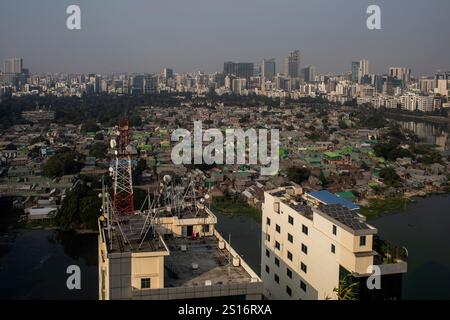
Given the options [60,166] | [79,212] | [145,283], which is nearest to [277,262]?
[145,283]

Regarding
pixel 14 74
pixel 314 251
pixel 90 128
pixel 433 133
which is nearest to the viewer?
pixel 314 251

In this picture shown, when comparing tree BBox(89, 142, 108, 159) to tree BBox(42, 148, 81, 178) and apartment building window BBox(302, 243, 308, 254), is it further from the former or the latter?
apartment building window BBox(302, 243, 308, 254)

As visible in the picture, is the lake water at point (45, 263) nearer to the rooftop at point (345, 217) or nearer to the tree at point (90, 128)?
the rooftop at point (345, 217)

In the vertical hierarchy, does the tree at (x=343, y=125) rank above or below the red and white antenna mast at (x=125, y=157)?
below

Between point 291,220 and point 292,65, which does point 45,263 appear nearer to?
point 291,220

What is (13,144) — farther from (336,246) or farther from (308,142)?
(336,246)

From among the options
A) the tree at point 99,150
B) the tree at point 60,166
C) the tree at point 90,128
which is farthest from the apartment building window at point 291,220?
the tree at point 90,128
